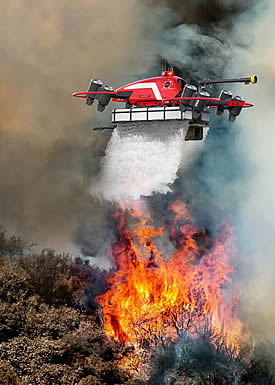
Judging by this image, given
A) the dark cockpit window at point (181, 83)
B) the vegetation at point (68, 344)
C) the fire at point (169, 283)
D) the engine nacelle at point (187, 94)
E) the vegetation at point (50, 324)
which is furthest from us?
the fire at point (169, 283)

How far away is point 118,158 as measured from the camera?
13078mm

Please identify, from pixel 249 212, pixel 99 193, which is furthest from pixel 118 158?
pixel 249 212

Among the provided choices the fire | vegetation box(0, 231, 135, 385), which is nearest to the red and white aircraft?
the fire

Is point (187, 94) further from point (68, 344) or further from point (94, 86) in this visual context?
point (68, 344)

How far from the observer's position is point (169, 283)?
14.9 metres

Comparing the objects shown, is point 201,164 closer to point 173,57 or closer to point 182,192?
point 182,192

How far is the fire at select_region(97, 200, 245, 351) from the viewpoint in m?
14.4

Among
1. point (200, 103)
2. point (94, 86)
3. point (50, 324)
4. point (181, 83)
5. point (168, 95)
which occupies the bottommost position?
point (50, 324)

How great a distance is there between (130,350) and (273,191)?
5014mm

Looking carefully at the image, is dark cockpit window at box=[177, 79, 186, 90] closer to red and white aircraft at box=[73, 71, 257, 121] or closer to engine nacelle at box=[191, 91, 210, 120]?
red and white aircraft at box=[73, 71, 257, 121]

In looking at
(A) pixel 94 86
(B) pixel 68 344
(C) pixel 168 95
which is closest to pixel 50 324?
(B) pixel 68 344

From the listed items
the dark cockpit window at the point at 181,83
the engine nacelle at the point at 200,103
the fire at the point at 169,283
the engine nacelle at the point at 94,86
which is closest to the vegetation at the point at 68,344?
the fire at the point at 169,283

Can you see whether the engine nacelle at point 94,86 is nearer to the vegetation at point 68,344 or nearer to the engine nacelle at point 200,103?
the engine nacelle at point 200,103

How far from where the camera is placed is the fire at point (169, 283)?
567 inches
